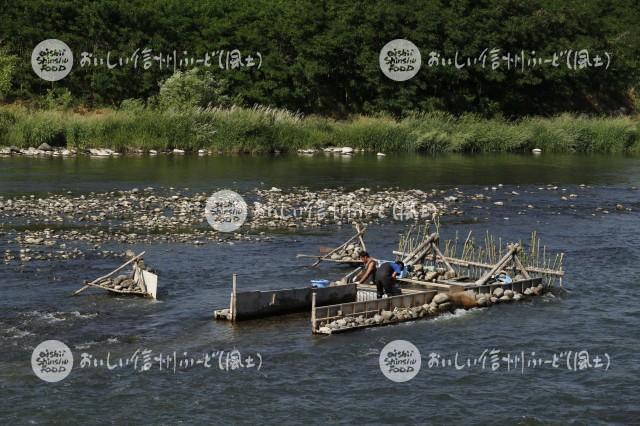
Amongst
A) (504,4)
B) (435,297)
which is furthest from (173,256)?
(504,4)

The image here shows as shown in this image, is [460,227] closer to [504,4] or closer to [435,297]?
[435,297]

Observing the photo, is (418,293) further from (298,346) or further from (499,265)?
(298,346)

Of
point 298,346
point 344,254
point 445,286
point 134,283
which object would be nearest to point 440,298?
point 445,286

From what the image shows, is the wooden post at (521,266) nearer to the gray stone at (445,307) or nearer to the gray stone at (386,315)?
the gray stone at (445,307)

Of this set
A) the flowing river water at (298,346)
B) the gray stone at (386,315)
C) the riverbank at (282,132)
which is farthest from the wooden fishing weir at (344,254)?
the riverbank at (282,132)

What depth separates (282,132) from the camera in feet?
252

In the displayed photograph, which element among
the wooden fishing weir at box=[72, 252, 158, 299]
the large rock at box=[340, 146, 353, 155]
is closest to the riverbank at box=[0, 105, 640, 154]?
the large rock at box=[340, 146, 353, 155]

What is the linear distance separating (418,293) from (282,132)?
4888cm

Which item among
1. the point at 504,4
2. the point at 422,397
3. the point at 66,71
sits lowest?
the point at 422,397

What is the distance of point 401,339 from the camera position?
26.5 m

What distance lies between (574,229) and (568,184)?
15.6 metres

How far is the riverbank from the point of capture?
70750 mm

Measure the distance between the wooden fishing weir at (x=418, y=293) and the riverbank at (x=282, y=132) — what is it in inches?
1566

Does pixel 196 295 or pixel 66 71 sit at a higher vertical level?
pixel 66 71
